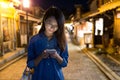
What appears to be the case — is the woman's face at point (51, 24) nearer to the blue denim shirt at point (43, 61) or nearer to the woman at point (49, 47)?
the woman at point (49, 47)

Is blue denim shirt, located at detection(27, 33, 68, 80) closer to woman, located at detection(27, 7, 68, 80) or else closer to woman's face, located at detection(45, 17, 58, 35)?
woman, located at detection(27, 7, 68, 80)

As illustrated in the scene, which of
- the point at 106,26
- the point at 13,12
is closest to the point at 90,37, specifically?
the point at 106,26

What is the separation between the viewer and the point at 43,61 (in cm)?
346

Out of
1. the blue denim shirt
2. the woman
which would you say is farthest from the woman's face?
the blue denim shirt

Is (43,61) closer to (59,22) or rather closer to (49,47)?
(49,47)

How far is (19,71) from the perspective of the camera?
13680 millimetres

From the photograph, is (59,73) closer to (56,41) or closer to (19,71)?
(56,41)

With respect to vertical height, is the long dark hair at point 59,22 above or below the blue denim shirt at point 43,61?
above

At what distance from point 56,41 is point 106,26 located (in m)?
21.4

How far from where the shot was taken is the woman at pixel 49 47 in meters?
3.43

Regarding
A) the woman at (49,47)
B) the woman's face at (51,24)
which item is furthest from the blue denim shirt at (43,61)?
the woman's face at (51,24)

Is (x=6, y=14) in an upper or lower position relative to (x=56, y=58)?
upper

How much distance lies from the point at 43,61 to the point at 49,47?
209 mm

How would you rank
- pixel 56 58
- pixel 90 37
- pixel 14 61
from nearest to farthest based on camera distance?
pixel 56 58, pixel 14 61, pixel 90 37
